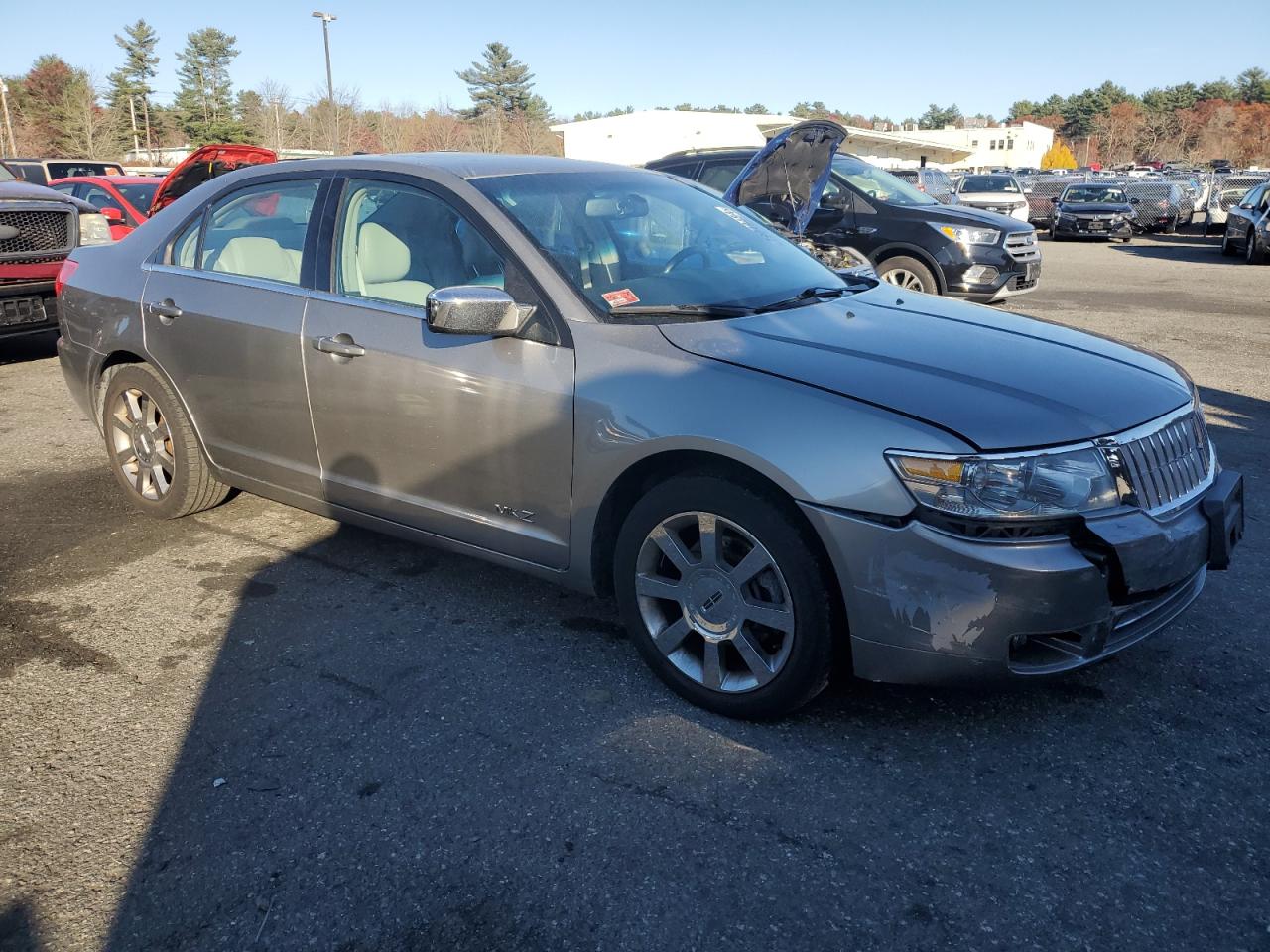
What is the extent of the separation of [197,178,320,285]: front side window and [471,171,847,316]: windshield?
0.88 meters

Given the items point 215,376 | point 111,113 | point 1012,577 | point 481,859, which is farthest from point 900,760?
point 111,113

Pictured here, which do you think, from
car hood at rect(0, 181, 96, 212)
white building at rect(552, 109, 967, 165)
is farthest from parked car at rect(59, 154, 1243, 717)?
white building at rect(552, 109, 967, 165)

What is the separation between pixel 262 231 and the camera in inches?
168

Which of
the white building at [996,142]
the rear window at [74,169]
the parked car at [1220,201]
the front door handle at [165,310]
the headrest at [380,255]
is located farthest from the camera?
the white building at [996,142]

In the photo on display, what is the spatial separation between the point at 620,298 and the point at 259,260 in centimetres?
176

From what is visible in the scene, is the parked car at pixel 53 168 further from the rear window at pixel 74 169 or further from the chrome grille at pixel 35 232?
the chrome grille at pixel 35 232

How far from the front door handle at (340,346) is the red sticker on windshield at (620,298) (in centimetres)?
96

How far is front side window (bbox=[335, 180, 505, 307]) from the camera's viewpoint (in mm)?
3648

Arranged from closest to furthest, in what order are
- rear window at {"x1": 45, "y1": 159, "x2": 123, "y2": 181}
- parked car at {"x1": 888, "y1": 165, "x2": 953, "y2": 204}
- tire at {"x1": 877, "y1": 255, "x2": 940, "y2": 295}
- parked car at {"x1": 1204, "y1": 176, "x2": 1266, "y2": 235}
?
1. tire at {"x1": 877, "y1": 255, "x2": 940, "y2": 295}
2. rear window at {"x1": 45, "y1": 159, "x2": 123, "y2": 181}
3. parked car at {"x1": 888, "y1": 165, "x2": 953, "y2": 204}
4. parked car at {"x1": 1204, "y1": 176, "x2": 1266, "y2": 235}

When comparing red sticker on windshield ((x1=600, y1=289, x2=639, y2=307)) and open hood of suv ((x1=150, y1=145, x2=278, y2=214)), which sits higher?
open hood of suv ((x1=150, y1=145, x2=278, y2=214))

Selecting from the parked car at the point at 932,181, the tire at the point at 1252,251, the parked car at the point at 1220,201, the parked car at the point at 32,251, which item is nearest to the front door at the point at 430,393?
the parked car at the point at 32,251

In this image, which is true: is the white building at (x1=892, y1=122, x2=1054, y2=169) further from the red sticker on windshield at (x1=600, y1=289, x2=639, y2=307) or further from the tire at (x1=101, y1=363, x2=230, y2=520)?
the red sticker on windshield at (x1=600, y1=289, x2=639, y2=307)

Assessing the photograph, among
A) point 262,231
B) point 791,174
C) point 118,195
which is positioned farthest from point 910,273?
point 118,195

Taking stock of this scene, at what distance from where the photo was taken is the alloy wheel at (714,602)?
2887 millimetres
